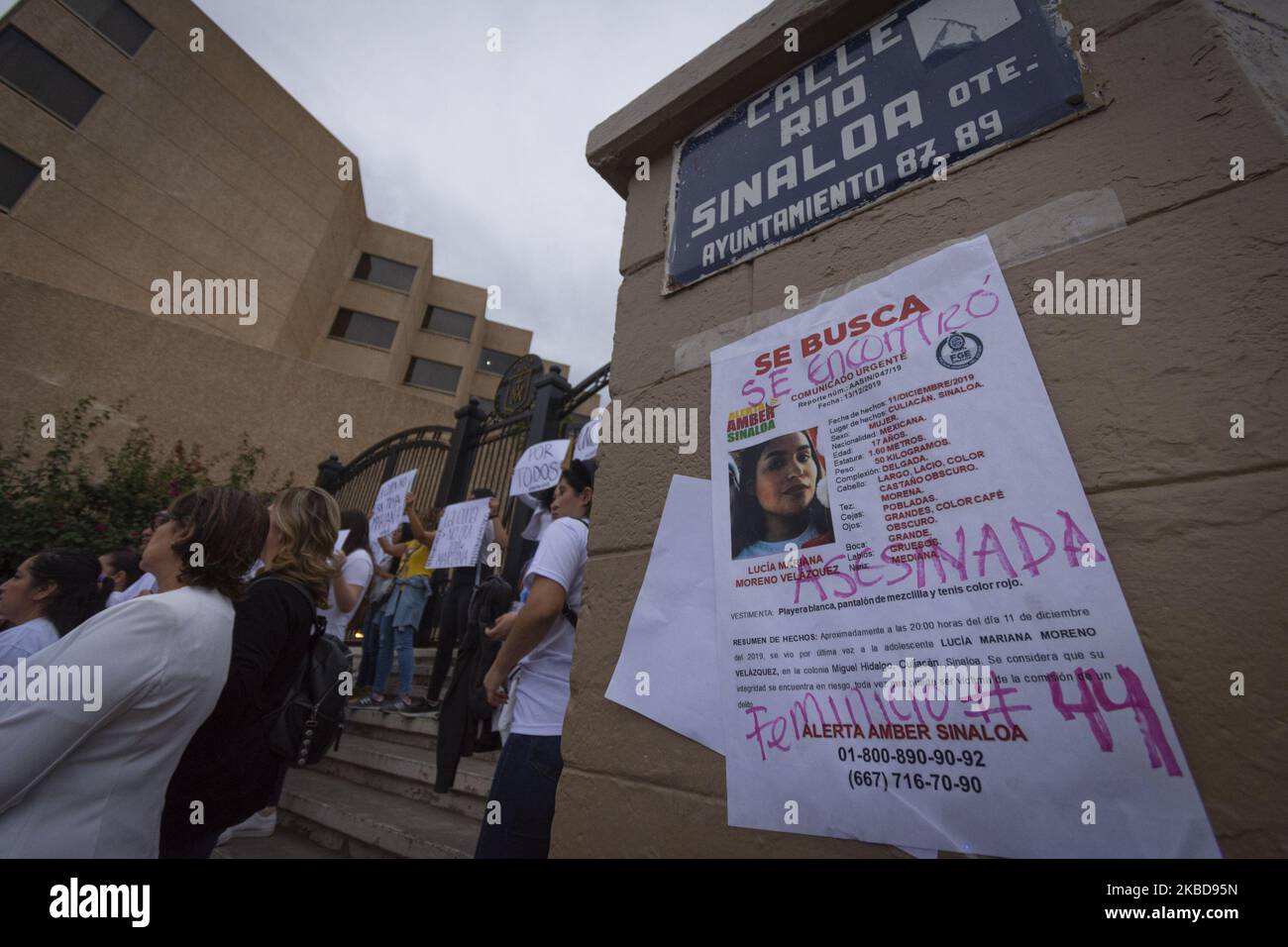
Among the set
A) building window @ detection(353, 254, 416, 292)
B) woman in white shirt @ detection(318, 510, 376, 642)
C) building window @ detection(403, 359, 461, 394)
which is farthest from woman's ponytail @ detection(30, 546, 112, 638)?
building window @ detection(353, 254, 416, 292)

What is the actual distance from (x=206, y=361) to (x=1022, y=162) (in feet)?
48.9

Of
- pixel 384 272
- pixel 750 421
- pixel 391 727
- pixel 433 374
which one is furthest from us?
pixel 433 374

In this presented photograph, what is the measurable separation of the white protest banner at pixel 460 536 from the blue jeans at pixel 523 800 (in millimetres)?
3184

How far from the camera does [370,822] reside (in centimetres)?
330

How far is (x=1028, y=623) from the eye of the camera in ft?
2.88

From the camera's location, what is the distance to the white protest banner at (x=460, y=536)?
4973 millimetres

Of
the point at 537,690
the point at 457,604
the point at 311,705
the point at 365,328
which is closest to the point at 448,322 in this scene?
the point at 365,328

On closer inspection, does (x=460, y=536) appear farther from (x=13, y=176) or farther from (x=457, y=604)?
(x=13, y=176)

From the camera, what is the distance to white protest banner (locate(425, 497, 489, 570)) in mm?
4973

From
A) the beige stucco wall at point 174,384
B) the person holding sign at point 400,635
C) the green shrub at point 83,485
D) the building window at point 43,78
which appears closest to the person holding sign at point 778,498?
the person holding sign at point 400,635

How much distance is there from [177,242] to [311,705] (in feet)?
64.3

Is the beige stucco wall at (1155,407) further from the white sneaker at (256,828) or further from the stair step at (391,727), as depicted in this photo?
the stair step at (391,727)

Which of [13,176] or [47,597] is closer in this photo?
[47,597]
